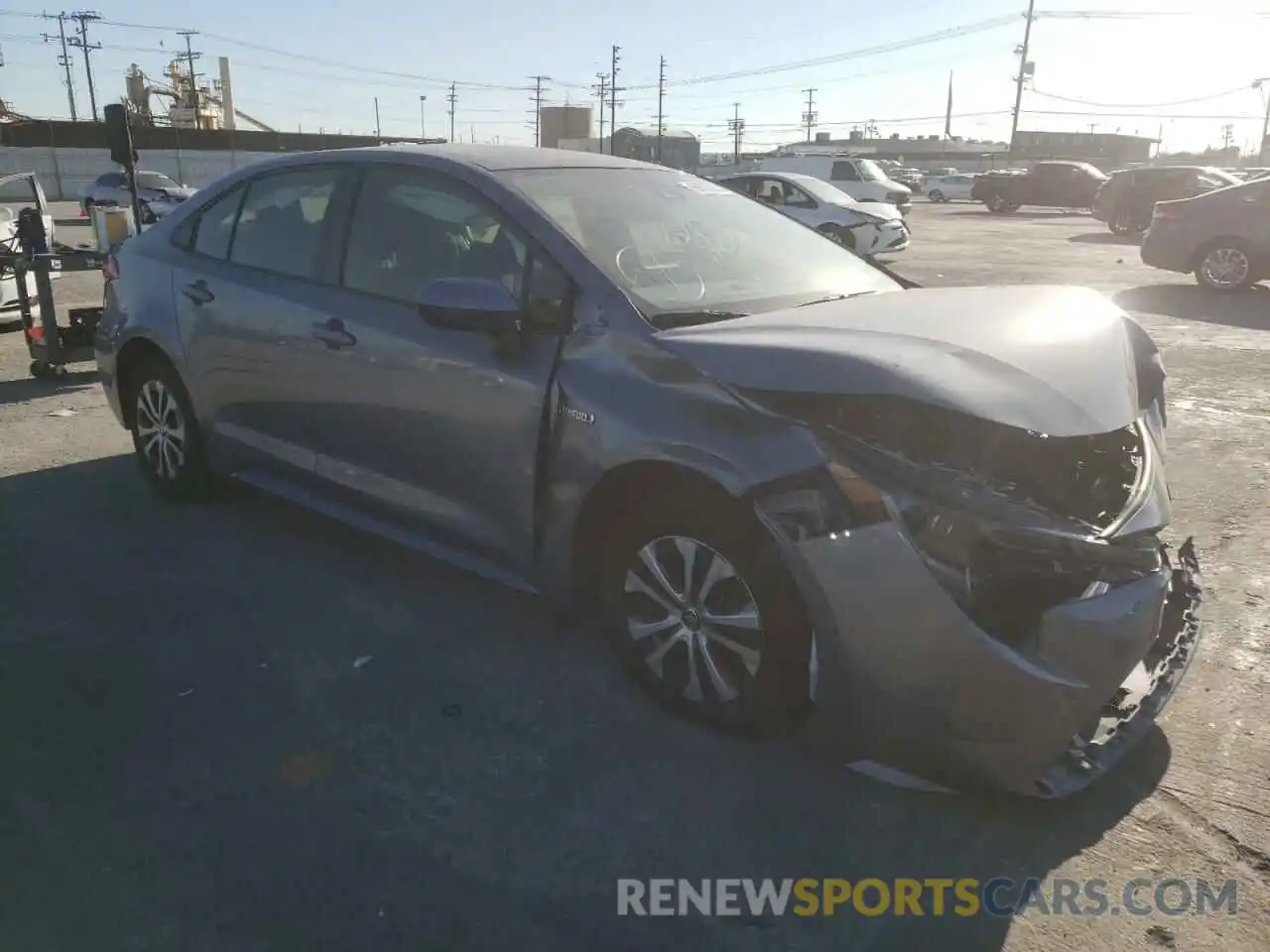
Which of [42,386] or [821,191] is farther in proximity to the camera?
[821,191]

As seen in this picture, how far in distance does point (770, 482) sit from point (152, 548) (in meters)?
3.12

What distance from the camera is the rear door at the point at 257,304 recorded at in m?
4.01

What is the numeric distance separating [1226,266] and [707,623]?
1260 centimetres

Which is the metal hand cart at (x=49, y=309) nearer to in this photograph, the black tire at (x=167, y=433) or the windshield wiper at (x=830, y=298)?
the black tire at (x=167, y=433)

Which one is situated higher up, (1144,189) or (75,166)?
(75,166)

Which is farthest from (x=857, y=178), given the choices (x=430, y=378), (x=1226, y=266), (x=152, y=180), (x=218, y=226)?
(x=430, y=378)

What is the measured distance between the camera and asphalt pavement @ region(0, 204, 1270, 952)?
2279mm

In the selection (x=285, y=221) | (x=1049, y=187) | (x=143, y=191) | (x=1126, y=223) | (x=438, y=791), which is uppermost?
(x=285, y=221)

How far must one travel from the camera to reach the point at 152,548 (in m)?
4.44

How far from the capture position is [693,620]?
9.52ft

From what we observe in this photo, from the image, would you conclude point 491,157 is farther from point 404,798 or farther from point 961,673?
point 961,673

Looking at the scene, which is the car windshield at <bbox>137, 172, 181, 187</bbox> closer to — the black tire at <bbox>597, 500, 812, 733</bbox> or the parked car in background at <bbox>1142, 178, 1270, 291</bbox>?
the parked car in background at <bbox>1142, 178, 1270, 291</bbox>

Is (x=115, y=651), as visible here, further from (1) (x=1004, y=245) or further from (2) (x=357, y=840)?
(1) (x=1004, y=245)

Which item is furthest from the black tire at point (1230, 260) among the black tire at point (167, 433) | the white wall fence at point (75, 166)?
the white wall fence at point (75, 166)
